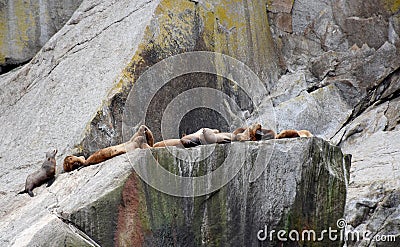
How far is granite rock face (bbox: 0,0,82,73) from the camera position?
15.8 m

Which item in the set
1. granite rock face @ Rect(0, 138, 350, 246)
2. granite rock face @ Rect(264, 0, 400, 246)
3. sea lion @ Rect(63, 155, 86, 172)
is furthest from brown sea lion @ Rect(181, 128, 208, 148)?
granite rock face @ Rect(264, 0, 400, 246)

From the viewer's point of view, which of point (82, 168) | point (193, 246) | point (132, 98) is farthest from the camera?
point (132, 98)

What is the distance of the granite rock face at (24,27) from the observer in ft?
51.7

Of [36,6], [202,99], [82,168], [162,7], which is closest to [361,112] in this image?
[202,99]

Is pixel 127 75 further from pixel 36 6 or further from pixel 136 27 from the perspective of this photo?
pixel 36 6

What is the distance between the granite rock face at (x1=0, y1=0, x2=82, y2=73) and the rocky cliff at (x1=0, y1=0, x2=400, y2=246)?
0.96 meters

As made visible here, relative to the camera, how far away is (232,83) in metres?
13.5

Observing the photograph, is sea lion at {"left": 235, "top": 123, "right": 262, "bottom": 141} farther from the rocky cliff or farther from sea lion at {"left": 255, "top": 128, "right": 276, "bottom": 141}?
the rocky cliff

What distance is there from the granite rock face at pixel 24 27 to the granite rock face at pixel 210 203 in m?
6.95

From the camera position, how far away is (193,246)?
30.5 feet

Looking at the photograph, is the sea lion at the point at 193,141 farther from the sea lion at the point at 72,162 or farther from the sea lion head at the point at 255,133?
the sea lion at the point at 72,162

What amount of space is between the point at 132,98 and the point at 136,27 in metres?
1.59

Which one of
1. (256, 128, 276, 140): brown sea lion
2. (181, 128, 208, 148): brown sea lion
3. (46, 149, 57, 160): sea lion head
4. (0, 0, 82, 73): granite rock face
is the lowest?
(46, 149, 57, 160): sea lion head

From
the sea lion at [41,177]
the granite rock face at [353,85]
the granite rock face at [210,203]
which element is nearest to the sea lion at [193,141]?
the granite rock face at [210,203]
